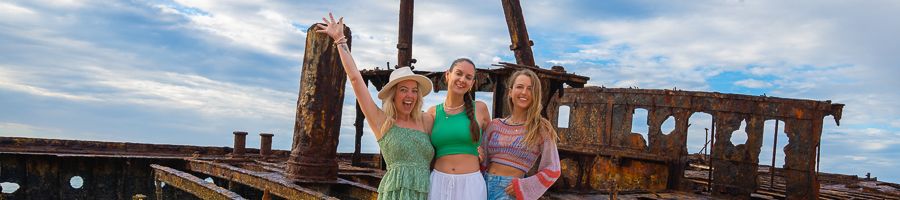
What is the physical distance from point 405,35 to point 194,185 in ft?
16.8

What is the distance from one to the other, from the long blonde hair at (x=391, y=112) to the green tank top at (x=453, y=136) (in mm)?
130

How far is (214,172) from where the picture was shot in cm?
1065

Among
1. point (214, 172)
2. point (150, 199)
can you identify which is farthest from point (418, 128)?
point (150, 199)

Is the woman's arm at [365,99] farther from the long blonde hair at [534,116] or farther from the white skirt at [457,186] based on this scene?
the long blonde hair at [534,116]

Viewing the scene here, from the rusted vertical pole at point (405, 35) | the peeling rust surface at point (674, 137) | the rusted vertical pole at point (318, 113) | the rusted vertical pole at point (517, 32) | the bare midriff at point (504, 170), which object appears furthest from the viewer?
the peeling rust surface at point (674, 137)

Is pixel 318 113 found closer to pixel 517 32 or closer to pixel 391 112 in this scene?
pixel 517 32

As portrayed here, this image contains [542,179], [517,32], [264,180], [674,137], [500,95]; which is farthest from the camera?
[674,137]

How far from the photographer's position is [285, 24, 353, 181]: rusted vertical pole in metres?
8.79

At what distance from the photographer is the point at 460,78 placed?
399 centimetres

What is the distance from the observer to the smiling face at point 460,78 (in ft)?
13.1

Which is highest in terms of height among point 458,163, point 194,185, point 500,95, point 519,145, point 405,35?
point 405,35

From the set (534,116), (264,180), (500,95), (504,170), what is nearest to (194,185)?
(264,180)

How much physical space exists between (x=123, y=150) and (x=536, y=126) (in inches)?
576

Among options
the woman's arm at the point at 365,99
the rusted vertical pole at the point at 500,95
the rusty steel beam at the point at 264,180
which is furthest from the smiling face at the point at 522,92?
the rusted vertical pole at the point at 500,95
